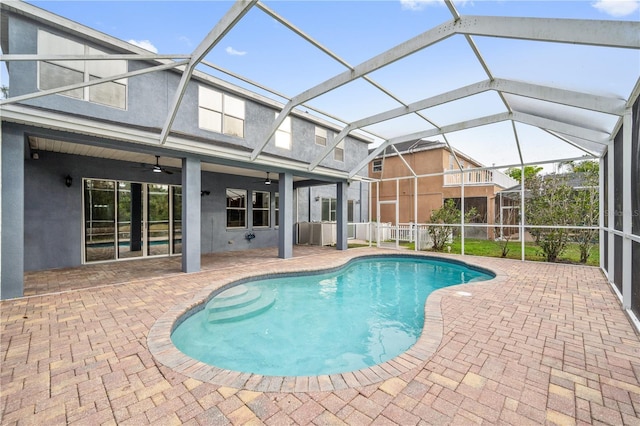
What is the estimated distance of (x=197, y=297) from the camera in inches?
195

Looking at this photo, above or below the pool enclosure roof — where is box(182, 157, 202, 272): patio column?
below

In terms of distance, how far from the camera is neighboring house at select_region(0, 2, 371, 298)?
4996 mm

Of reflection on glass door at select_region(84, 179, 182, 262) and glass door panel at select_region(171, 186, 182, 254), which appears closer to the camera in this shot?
reflection on glass door at select_region(84, 179, 182, 262)

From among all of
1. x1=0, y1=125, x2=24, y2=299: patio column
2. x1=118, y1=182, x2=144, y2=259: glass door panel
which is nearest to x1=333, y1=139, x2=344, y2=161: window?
x1=118, y1=182, x2=144, y2=259: glass door panel

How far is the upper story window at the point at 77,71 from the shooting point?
592 centimetres

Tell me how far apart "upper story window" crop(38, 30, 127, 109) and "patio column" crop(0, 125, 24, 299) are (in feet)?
6.14

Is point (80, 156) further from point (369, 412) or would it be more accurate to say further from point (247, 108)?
point (369, 412)

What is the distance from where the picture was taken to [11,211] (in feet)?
15.3

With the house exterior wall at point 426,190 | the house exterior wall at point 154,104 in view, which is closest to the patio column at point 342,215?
the house exterior wall at point 154,104

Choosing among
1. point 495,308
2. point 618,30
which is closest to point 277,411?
point 495,308

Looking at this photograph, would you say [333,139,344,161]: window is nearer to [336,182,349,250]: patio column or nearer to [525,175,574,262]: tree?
[336,182,349,250]: patio column

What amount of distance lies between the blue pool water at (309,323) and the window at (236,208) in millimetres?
5090

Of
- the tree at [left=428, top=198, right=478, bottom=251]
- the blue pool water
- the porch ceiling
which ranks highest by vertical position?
the porch ceiling

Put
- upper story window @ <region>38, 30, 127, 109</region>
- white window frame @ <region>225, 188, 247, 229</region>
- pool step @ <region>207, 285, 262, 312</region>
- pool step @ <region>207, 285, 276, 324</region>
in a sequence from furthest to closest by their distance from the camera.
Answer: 1. white window frame @ <region>225, 188, 247, 229</region>
2. upper story window @ <region>38, 30, 127, 109</region>
3. pool step @ <region>207, 285, 262, 312</region>
4. pool step @ <region>207, 285, 276, 324</region>
